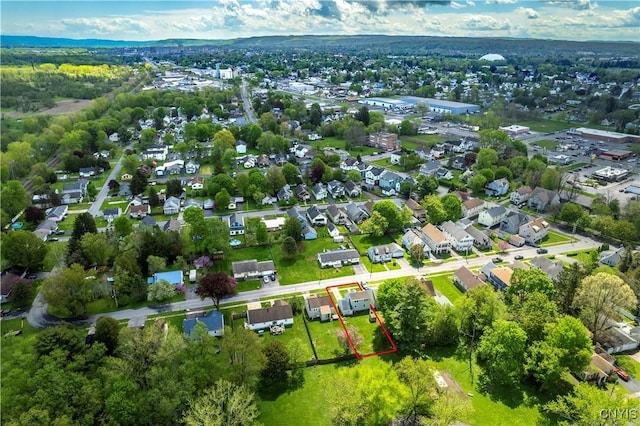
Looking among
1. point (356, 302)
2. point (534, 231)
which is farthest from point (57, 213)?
point (534, 231)

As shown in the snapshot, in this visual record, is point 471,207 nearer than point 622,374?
No

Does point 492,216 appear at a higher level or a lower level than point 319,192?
lower

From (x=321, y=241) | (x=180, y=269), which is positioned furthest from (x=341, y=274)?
(x=180, y=269)

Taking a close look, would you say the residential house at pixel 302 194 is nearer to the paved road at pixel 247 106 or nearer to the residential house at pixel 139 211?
the residential house at pixel 139 211

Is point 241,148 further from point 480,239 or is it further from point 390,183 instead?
point 480,239

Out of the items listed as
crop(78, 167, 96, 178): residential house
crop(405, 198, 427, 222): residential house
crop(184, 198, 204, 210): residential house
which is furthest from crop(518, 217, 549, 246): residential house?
crop(78, 167, 96, 178): residential house

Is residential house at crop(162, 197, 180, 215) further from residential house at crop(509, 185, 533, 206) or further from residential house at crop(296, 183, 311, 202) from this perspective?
residential house at crop(509, 185, 533, 206)
